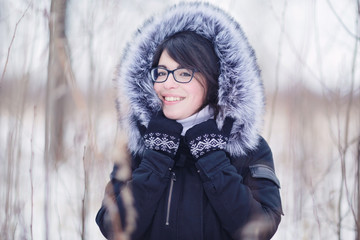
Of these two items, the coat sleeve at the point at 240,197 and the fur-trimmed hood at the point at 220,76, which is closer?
the coat sleeve at the point at 240,197

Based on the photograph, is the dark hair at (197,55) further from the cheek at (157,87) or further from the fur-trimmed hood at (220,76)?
the cheek at (157,87)

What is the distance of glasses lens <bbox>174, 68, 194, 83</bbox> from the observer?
55.9 inches

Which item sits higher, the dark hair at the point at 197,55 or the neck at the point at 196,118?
the dark hair at the point at 197,55

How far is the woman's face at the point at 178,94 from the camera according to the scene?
55.5 inches

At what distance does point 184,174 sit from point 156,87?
15.1 inches

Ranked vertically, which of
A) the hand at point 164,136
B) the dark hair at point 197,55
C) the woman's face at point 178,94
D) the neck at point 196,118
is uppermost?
the dark hair at point 197,55

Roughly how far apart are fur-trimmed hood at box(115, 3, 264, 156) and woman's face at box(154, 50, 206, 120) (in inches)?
4.1

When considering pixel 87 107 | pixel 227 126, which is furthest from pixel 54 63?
pixel 227 126

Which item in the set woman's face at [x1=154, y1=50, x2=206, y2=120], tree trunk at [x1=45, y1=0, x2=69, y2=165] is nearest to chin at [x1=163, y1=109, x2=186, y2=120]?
woman's face at [x1=154, y1=50, x2=206, y2=120]

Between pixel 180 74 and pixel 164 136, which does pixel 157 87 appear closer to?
pixel 180 74

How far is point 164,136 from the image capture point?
4.56ft

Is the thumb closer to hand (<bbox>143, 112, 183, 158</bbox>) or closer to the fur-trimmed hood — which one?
the fur-trimmed hood

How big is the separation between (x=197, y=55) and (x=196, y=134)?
33 centimetres

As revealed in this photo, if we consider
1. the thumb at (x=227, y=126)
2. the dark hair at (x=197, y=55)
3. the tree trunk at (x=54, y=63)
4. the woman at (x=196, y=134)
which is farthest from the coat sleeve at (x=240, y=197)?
the tree trunk at (x=54, y=63)
